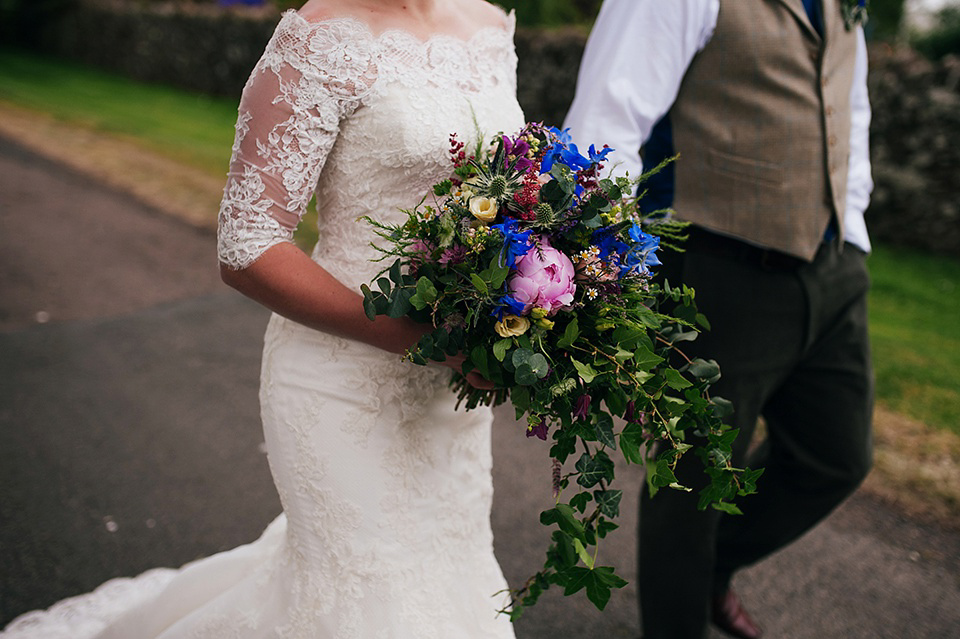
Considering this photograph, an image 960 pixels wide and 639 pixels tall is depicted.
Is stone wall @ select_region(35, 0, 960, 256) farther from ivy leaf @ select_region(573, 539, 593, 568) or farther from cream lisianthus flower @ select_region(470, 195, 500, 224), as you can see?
ivy leaf @ select_region(573, 539, 593, 568)

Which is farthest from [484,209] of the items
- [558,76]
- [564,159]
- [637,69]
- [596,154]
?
[558,76]

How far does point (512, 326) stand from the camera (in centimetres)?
167

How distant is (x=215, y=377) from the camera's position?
4910 mm

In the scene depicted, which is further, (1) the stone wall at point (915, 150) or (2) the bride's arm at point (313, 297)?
(1) the stone wall at point (915, 150)

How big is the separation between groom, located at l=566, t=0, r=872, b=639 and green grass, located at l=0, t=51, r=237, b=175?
808cm

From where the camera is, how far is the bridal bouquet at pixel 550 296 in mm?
1649

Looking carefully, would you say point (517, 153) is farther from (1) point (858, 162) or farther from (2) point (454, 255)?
(1) point (858, 162)

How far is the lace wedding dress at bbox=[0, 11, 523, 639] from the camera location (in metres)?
1.89

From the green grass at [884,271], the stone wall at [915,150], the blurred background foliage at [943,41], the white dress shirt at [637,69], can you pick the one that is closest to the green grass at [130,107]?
the green grass at [884,271]

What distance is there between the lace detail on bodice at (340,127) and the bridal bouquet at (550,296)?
0.18m

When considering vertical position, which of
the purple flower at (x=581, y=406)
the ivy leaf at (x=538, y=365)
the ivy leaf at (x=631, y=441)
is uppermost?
the ivy leaf at (x=538, y=365)

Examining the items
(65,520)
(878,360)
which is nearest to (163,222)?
(65,520)

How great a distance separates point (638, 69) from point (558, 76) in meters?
8.71

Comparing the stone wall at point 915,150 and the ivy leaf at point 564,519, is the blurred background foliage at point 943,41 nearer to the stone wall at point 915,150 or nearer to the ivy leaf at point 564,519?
the stone wall at point 915,150
